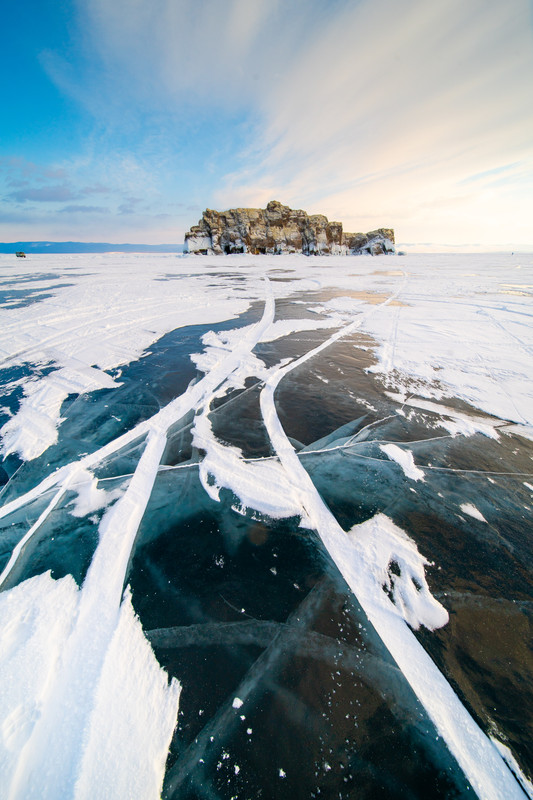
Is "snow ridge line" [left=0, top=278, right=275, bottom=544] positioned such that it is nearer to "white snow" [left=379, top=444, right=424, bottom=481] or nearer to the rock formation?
"white snow" [left=379, top=444, right=424, bottom=481]

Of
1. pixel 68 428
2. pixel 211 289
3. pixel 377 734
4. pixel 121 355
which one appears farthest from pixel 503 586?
pixel 211 289

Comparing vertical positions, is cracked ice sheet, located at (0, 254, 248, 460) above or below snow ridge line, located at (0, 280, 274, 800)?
above

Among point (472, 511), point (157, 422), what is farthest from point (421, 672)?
point (157, 422)

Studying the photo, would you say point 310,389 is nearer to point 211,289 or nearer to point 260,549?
point 260,549

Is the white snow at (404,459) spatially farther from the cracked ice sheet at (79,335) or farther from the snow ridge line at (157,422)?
the cracked ice sheet at (79,335)

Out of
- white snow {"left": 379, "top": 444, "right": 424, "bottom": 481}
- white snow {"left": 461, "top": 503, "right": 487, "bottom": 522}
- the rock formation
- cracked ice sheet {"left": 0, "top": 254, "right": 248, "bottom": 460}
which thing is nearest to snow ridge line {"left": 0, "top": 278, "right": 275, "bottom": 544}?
cracked ice sheet {"left": 0, "top": 254, "right": 248, "bottom": 460}

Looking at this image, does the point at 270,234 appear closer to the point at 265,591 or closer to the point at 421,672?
the point at 265,591
